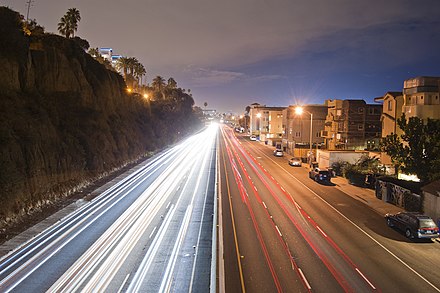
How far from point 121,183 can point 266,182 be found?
52.3 feet

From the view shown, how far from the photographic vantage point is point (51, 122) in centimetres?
3188

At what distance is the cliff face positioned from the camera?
77.3 ft

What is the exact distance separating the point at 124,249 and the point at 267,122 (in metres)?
114

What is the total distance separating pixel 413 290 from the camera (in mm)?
13914

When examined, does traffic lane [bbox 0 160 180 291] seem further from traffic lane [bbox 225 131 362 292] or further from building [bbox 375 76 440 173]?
building [bbox 375 76 440 173]

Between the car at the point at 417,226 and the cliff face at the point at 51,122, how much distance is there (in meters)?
25.3

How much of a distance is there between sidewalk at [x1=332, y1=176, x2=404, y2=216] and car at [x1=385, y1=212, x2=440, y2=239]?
4.60 m

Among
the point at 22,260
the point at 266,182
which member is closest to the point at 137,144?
the point at 266,182

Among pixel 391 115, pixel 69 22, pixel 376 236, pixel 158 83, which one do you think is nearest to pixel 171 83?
pixel 158 83

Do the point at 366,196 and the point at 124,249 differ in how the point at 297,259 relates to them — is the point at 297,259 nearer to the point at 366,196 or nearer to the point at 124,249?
the point at 124,249

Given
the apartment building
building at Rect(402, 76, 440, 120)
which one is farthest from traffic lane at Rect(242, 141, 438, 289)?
the apartment building

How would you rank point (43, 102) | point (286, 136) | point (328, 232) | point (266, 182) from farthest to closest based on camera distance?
point (286, 136), point (266, 182), point (43, 102), point (328, 232)

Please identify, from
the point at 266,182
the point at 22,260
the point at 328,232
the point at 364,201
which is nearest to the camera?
the point at 22,260

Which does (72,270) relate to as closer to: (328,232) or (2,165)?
(2,165)
